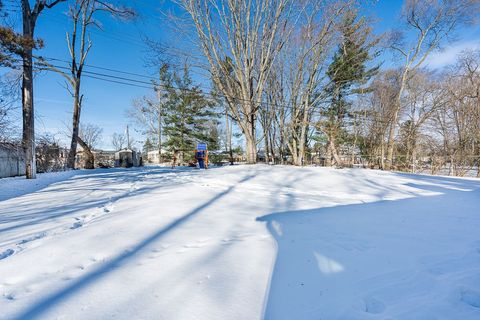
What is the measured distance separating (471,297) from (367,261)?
623mm

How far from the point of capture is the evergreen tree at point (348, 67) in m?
12.7

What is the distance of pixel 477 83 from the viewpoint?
13.2m

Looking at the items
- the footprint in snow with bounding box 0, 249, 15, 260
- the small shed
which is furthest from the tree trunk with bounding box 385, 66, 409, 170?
the small shed

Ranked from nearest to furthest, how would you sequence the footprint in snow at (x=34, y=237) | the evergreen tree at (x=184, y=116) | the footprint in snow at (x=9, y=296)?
the footprint in snow at (x=9, y=296)
the footprint in snow at (x=34, y=237)
the evergreen tree at (x=184, y=116)

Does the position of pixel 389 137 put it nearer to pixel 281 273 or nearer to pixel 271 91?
pixel 271 91

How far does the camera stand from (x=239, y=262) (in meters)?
1.87

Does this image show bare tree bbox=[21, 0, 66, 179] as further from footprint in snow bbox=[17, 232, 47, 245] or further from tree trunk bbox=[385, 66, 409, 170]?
tree trunk bbox=[385, 66, 409, 170]

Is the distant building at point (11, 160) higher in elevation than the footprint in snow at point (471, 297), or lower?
higher

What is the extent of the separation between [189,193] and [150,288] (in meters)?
3.35

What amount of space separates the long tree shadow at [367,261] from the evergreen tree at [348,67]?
11.4 m

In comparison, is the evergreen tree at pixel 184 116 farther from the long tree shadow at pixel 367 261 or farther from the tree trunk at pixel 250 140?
the long tree shadow at pixel 367 261

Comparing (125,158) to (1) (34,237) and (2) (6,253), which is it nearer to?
(1) (34,237)

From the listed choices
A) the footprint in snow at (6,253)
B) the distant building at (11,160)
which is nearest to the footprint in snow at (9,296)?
the footprint in snow at (6,253)

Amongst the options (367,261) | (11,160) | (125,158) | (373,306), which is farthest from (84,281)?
(125,158)
